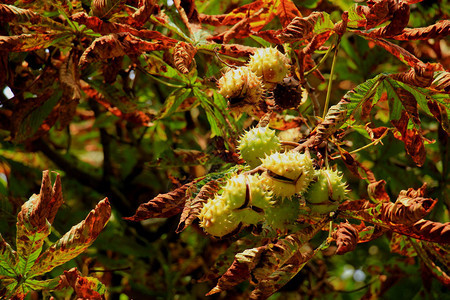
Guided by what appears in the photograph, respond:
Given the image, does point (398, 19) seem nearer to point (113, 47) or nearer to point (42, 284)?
point (113, 47)

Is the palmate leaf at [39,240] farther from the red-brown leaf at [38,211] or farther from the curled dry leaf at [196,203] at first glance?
the curled dry leaf at [196,203]

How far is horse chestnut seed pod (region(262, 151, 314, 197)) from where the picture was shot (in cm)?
117

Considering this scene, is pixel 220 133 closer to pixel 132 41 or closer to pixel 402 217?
pixel 132 41

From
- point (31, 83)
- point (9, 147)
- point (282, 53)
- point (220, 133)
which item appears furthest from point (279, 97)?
point (9, 147)

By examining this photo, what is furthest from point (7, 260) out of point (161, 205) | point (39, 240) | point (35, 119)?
point (35, 119)

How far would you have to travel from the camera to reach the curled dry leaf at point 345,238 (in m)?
1.12

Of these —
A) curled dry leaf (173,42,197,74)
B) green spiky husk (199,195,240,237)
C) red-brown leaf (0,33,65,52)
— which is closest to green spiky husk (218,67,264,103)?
curled dry leaf (173,42,197,74)

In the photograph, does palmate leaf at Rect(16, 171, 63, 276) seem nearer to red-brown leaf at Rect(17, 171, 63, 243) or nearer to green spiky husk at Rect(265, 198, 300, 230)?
red-brown leaf at Rect(17, 171, 63, 243)

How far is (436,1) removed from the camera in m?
2.26

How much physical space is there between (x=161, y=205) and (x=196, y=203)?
110mm

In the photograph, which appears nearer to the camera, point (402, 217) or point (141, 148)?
point (402, 217)

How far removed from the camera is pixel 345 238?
3.76 ft

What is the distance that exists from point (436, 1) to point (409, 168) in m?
0.75

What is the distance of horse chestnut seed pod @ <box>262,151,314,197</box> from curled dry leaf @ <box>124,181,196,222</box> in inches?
8.9
